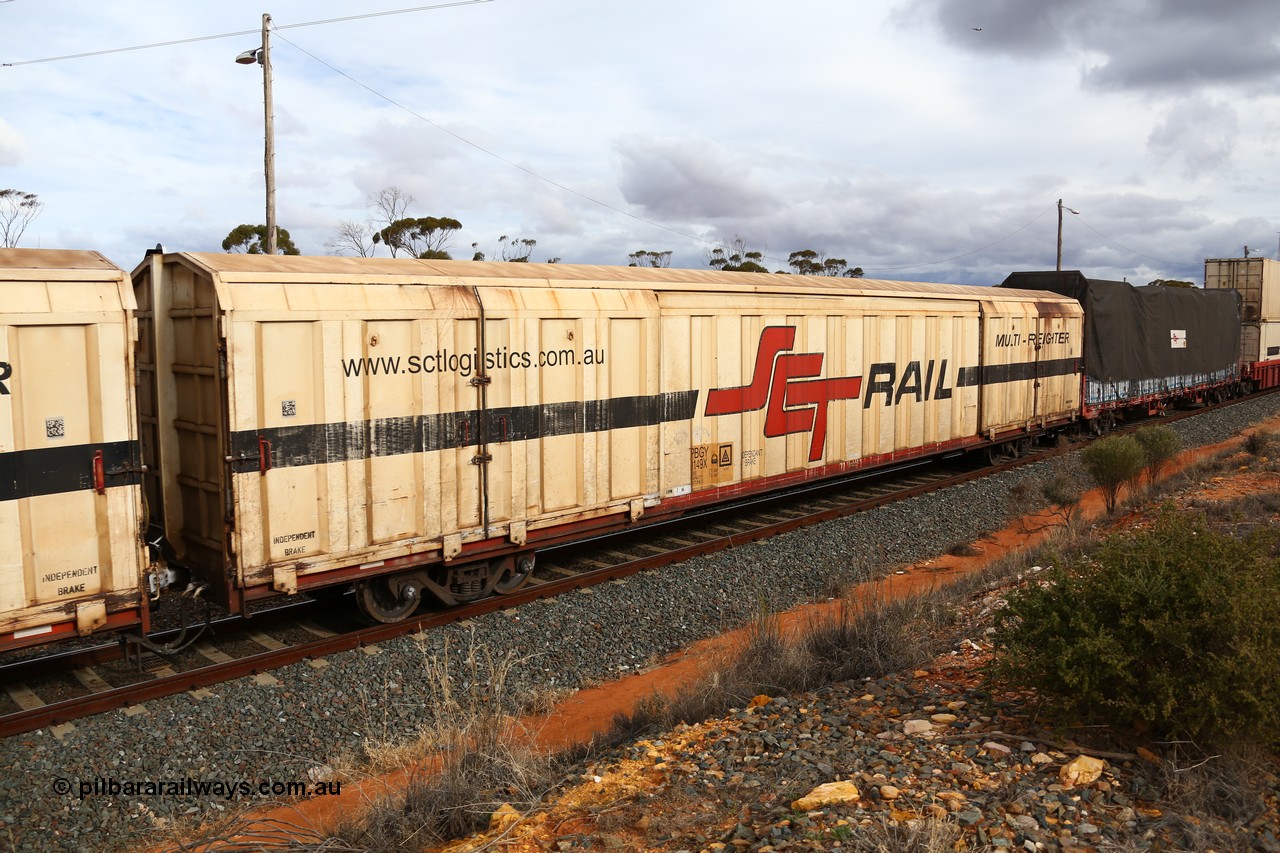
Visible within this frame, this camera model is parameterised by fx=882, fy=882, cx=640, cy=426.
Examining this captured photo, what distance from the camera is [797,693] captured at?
6.35m

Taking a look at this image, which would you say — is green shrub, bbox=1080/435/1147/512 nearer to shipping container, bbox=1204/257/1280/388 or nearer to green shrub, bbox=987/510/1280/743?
green shrub, bbox=987/510/1280/743

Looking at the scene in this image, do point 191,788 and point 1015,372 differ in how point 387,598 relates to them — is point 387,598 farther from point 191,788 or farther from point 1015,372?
point 1015,372

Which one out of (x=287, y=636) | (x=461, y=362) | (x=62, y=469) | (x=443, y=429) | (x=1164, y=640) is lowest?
(x=287, y=636)

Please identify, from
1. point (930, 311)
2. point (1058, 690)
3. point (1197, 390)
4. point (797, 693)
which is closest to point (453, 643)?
point (797, 693)

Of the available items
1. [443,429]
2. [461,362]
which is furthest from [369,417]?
[461,362]

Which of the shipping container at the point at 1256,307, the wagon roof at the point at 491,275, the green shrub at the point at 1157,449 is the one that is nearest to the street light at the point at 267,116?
the wagon roof at the point at 491,275

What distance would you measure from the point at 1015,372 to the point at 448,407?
13.3 m

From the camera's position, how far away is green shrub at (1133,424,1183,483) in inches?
607

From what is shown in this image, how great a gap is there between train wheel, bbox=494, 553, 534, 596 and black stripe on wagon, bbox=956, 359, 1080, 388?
9.86 m

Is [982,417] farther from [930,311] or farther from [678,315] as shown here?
[678,315]

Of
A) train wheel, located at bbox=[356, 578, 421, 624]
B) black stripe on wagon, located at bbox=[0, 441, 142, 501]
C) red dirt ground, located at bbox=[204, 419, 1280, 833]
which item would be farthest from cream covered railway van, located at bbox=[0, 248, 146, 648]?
red dirt ground, located at bbox=[204, 419, 1280, 833]

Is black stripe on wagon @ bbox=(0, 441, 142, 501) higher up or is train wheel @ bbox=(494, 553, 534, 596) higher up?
black stripe on wagon @ bbox=(0, 441, 142, 501)

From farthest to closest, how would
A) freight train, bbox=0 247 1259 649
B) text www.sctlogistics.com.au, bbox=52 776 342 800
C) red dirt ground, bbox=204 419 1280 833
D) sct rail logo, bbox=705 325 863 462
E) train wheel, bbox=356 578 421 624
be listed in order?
sct rail logo, bbox=705 325 863 462, train wheel, bbox=356 578 421 624, freight train, bbox=0 247 1259 649, text www.sctlogistics.com.au, bbox=52 776 342 800, red dirt ground, bbox=204 419 1280 833

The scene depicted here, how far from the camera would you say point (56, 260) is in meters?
6.76
